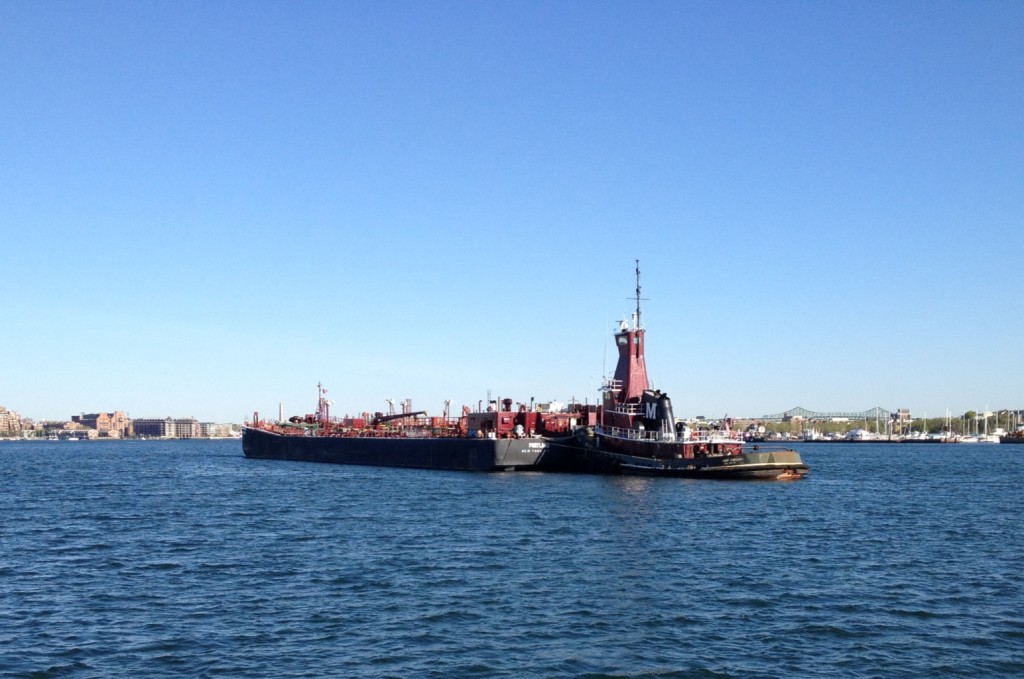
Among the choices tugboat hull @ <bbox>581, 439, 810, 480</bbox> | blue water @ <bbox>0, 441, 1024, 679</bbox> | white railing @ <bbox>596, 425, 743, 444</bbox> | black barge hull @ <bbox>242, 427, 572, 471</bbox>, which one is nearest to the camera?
blue water @ <bbox>0, 441, 1024, 679</bbox>

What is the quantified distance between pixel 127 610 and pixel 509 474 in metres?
60.1

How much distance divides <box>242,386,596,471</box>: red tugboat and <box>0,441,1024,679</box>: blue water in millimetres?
28910

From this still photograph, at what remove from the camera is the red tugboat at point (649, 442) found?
239 feet

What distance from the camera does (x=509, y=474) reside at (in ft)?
284

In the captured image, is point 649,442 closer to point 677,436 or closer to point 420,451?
point 677,436

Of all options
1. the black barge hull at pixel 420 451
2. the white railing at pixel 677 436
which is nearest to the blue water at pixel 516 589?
the white railing at pixel 677 436

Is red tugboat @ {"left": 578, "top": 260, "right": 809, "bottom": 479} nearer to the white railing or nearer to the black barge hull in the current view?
the white railing

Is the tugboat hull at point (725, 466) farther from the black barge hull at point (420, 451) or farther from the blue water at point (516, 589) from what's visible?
the blue water at point (516, 589)

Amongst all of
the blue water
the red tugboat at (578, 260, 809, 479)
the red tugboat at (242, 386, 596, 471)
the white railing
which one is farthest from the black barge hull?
the blue water

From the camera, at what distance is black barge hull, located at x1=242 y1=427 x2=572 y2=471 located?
88.8 meters

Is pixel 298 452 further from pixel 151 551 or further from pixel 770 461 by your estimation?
pixel 151 551

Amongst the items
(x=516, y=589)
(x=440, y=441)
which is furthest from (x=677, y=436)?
(x=516, y=589)

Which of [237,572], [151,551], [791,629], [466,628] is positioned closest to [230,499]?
[151,551]

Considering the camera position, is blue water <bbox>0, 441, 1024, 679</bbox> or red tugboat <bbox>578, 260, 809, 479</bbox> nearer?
blue water <bbox>0, 441, 1024, 679</bbox>
